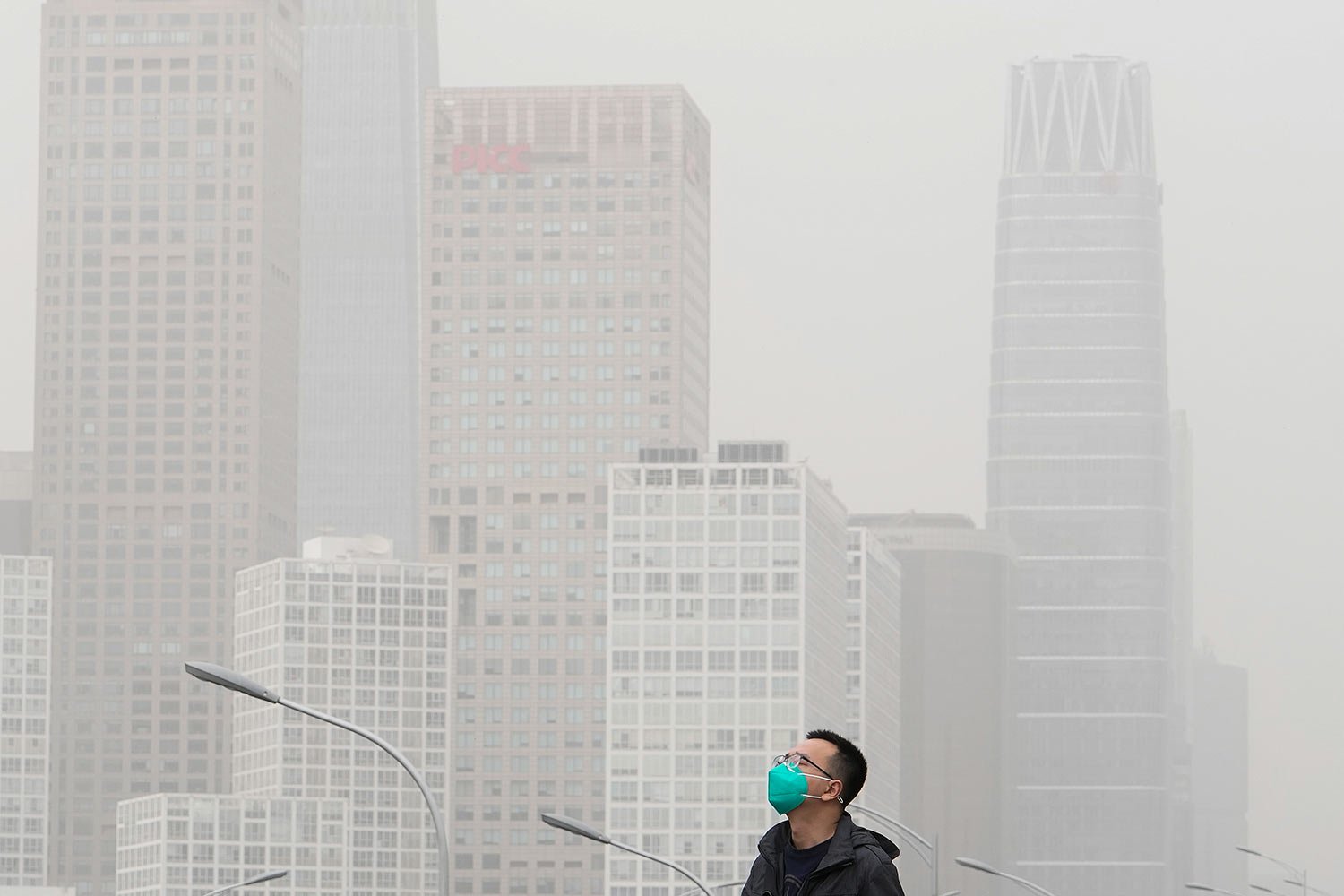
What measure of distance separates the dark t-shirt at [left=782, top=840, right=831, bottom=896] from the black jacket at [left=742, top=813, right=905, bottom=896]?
2cm

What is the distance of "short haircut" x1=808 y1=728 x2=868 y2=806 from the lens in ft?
20.1

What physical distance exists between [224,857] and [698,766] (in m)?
37.5

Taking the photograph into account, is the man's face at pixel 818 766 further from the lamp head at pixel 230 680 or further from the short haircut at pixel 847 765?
the lamp head at pixel 230 680

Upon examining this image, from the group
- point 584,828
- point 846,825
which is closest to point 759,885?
point 846,825

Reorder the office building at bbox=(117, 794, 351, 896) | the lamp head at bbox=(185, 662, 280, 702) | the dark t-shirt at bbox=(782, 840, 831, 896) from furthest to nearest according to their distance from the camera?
the office building at bbox=(117, 794, 351, 896) < the lamp head at bbox=(185, 662, 280, 702) < the dark t-shirt at bbox=(782, 840, 831, 896)

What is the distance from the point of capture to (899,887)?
5938 millimetres

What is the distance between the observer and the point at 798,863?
237 inches

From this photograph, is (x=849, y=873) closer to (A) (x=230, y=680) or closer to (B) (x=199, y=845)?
(A) (x=230, y=680)

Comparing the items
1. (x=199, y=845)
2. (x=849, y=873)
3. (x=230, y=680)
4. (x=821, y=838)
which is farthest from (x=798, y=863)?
(x=199, y=845)

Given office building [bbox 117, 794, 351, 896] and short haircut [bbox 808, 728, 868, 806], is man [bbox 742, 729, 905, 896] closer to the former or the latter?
short haircut [bbox 808, 728, 868, 806]

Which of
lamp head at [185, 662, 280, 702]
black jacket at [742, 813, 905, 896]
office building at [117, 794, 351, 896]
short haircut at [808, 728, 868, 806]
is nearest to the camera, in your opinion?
black jacket at [742, 813, 905, 896]

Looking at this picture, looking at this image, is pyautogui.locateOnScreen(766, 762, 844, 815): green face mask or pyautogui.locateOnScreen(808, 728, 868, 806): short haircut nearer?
pyautogui.locateOnScreen(766, 762, 844, 815): green face mask

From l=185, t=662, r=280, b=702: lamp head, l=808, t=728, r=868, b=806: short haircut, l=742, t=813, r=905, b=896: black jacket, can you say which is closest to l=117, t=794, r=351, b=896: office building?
l=185, t=662, r=280, b=702: lamp head

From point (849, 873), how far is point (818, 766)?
323 millimetres
